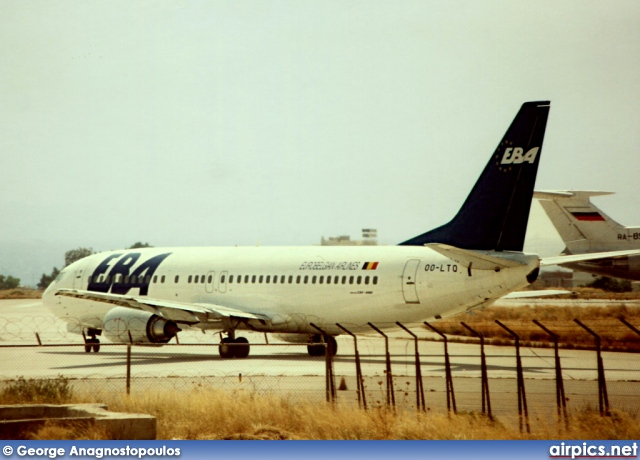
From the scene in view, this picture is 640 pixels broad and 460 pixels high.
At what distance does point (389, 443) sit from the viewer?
44.3ft

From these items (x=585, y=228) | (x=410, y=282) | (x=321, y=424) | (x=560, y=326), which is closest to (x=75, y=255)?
(x=585, y=228)

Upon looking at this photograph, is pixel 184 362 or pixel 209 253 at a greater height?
pixel 209 253

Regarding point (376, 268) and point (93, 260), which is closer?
point (376, 268)

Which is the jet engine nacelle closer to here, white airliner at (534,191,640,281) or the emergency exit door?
the emergency exit door

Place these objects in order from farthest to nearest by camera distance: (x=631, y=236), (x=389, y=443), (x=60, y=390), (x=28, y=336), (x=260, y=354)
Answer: (x=631, y=236) < (x=28, y=336) < (x=260, y=354) < (x=60, y=390) < (x=389, y=443)

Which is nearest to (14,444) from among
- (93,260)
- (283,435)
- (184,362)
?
(283,435)

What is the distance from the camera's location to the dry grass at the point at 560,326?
36094 millimetres

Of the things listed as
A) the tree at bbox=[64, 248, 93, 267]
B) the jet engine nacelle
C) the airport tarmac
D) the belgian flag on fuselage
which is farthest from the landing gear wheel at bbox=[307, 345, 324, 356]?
the tree at bbox=[64, 248, 93, 267]

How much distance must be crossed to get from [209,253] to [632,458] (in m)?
24.8

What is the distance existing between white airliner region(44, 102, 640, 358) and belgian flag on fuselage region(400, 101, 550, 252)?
0.09 feet

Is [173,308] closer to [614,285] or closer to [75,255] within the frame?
[614,285]

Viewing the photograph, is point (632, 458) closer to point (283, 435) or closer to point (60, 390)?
point (283, 435)

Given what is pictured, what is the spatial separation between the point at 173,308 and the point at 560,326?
18.2 metres

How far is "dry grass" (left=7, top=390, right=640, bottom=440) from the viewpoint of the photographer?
47.9ft
